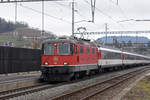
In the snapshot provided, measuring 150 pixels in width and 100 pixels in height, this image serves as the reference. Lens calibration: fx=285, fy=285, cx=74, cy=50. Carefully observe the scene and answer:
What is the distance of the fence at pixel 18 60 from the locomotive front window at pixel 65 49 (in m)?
8.18

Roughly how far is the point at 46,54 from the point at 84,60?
365 cm

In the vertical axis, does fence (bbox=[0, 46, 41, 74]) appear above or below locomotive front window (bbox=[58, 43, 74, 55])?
below

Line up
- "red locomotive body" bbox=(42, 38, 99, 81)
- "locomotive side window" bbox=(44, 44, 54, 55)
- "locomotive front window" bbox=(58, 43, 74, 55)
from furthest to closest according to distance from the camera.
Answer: "locomotive side window" bbox=(44, 44, 54, 55) < "locomotive front window" bbox=(58, 43, 74, 55) < "red locomotive body" bbox=(42, 38, 99, 81)

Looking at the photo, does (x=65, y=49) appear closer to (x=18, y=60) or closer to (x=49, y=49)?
(x=49, y=49)

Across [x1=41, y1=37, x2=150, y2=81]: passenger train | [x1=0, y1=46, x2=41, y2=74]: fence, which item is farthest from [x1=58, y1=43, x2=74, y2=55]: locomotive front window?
[x1=0, y1=46, x2=41, y2=74]: fence

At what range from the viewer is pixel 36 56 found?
3444cm

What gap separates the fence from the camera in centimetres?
2719

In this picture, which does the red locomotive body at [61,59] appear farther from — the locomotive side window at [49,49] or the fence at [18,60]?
the fence at [18,60]

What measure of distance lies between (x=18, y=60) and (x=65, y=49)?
34.7 feet

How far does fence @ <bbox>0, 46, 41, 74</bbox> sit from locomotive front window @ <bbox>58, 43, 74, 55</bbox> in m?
8.18

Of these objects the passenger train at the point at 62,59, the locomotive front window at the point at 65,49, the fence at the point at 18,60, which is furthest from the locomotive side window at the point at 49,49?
the fence at the point at 18,60

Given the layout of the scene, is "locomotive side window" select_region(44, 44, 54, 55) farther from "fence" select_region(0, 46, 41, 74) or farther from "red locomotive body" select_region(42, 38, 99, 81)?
"fence" select_region(0, 46, 41, 74)

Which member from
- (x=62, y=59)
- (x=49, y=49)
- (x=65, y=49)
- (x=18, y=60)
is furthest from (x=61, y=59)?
(x=18, y=60)

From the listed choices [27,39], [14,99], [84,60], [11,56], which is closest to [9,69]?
[11,56]
